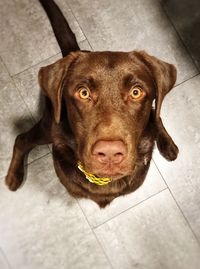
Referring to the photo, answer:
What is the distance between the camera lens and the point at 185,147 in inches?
115

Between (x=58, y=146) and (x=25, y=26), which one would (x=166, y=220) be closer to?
(x=58, y=146)

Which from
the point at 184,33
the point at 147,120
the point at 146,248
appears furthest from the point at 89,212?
the point at 184,33

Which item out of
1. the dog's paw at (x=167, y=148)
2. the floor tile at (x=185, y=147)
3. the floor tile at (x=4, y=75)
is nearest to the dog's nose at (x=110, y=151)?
the dog's paw at (x=167, y=148)

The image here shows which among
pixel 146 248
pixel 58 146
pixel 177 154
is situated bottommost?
pixel 146 248

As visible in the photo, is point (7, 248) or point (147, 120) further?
point (7, 248)

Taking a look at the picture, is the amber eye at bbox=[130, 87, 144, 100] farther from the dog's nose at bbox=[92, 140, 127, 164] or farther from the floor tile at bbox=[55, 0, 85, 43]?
the floor tile at bbox=[55, 0, 85, 43]

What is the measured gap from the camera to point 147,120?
2.12 meters

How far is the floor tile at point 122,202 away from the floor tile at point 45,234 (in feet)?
0.18

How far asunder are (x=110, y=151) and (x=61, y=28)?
1226 mm

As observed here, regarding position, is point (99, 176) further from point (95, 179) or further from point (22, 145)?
point (22, 145)

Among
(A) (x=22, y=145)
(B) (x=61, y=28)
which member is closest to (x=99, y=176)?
(A) (x=22, y=145)

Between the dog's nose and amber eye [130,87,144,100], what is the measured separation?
9.6 inches

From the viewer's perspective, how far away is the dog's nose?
5.90 feet

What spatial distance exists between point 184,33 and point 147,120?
115 centimetres
